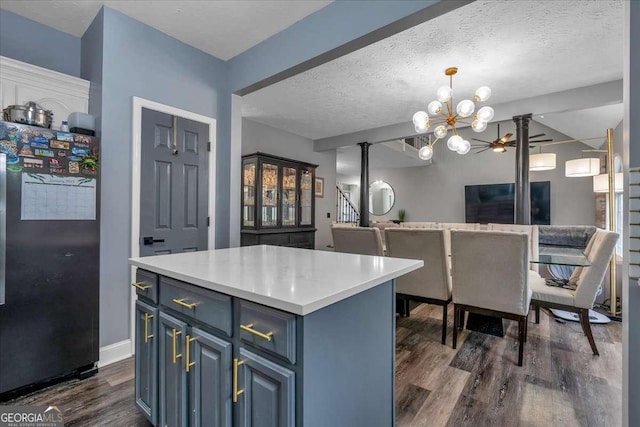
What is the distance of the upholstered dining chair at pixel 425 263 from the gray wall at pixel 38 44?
10.4 feet

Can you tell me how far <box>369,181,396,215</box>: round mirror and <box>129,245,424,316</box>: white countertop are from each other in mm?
7870

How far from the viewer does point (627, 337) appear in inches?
47.8

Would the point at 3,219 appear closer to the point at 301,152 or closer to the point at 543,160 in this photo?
the point at 301,152

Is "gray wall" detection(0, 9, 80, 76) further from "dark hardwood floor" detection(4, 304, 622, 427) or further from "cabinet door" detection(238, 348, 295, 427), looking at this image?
"cabinet door" detection(238, 348, 295, 427)

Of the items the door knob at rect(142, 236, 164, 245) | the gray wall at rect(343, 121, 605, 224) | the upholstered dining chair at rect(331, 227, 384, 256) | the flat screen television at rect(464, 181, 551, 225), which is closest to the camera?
the door knob at rect(142, 236, 164, 245)

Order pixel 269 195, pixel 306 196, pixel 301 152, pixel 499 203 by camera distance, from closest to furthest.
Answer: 1. pixel 269 195
2. pixel 306 196
3. pixel 301 152
4. pixel 499 203

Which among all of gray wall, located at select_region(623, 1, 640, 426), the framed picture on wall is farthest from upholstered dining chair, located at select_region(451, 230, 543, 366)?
the framed picture on wall

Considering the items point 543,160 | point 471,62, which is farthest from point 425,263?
point 543,160

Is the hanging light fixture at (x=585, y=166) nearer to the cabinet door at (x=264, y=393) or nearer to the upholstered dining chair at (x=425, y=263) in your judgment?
the upholstered dining chair at (x=425, y=263)

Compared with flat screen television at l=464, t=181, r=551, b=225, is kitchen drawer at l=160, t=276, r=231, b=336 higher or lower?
lower

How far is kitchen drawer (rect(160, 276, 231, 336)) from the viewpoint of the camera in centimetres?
108

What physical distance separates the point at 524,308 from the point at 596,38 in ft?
7.90

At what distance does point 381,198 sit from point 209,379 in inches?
353

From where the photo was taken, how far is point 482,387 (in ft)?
6.31
